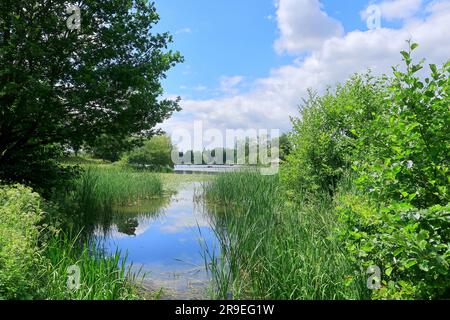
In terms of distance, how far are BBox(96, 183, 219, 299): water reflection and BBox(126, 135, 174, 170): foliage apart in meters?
24.9

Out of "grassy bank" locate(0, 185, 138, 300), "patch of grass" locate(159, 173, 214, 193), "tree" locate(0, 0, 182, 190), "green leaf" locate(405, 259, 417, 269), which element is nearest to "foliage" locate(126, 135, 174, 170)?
"patch of grass" locate(159, 173, 214, 193)

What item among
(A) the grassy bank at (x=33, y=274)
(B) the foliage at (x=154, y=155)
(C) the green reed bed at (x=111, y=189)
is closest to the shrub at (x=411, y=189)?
(A) the grassy bank at (x=33, y=274)

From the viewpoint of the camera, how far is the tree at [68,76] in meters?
7.93

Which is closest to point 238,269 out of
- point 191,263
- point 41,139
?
point 191,263

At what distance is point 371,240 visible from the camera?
287 cm

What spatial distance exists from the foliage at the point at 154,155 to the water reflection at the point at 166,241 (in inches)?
981

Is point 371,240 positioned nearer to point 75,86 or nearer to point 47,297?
point 47,297

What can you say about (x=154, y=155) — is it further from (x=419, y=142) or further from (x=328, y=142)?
(x=419, y=142)

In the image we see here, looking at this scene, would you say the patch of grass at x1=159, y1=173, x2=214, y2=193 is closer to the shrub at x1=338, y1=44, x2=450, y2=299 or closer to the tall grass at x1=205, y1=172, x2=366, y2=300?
the tall grass at x1=205, y1=172, x2=366, y2=300

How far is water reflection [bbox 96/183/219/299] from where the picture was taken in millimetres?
5480

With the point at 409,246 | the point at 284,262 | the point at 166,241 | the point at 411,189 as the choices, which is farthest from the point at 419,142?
the point at 166,241

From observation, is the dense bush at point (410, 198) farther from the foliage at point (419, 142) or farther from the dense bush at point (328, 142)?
the dense bush at point (328, 142)

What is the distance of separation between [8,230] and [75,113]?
19.0ft
